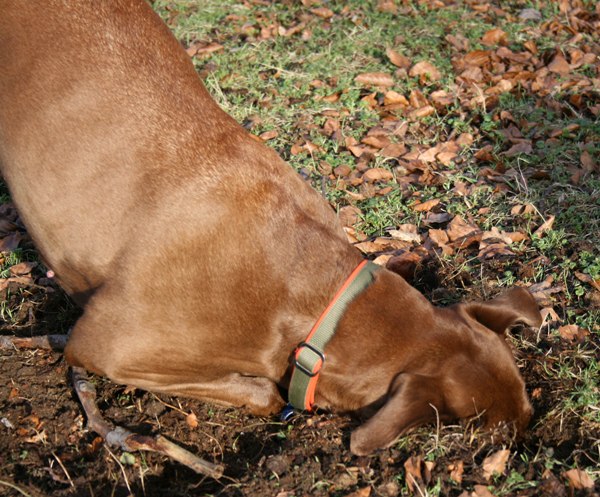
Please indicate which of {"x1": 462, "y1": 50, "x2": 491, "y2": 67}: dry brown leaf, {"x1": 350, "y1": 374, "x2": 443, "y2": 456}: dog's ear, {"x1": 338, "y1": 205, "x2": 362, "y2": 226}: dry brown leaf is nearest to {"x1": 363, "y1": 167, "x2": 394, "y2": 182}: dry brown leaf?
{"x1": 338, "y1": 205, "x2": 362, "y2": 226}: dry brown leaf

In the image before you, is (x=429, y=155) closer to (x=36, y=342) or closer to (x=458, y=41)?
(x=458, y=41)

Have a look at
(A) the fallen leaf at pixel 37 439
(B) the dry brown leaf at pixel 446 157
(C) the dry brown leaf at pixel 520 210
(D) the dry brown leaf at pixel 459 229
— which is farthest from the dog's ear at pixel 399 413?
(B) the dry brown leaf at pixel 446 157

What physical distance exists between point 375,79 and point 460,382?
141 inches

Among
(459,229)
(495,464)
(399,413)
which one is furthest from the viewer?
(459,229)

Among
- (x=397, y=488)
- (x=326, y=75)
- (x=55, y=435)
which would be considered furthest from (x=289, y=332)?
(x=326, y=75)

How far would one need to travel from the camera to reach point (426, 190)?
211 inches

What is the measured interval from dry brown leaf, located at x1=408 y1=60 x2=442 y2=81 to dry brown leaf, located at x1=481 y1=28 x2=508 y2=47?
2.36ft

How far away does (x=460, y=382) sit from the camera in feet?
11.2

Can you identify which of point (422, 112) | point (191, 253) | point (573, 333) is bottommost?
point (573, 333)

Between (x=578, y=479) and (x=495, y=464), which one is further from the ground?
(x=495, y=464)

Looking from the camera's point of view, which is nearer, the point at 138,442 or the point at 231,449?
the point at 138,442

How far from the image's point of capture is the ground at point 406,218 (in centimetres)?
357

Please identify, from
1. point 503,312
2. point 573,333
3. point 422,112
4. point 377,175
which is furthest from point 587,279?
point 422,112

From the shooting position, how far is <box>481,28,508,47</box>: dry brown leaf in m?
6.87
